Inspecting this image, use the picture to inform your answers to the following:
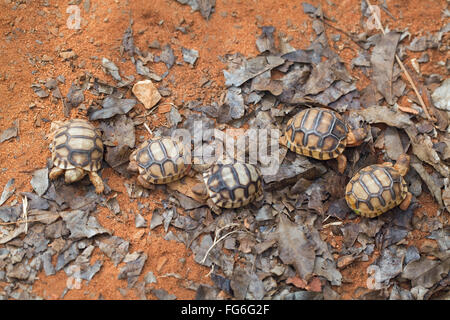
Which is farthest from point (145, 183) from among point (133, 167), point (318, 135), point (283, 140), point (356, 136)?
point (356, 136)

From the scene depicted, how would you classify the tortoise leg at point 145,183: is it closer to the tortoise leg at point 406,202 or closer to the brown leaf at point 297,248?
the brown leaf at point 297,248

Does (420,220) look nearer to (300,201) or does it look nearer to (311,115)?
(300,201)

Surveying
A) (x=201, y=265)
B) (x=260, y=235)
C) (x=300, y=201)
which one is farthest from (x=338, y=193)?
(x=201, y=265)

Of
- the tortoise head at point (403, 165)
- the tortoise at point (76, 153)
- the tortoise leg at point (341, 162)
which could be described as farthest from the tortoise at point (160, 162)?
the tortoise head at point (403, 165)

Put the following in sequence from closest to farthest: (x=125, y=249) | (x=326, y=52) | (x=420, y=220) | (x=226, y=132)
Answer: (x=125, y=249) → (x=420, y=220) → (x=226, y=132) → (x=326, y=52)

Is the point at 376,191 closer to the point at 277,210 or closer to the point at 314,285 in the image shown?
the point at 277,210

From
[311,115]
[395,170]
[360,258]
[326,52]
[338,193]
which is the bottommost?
[360,258]

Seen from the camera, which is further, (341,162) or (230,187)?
(341,162)
